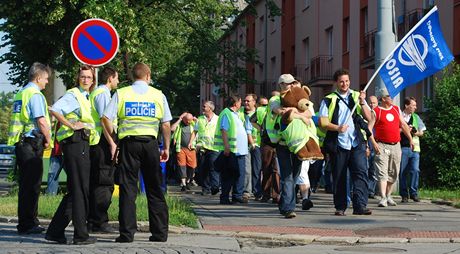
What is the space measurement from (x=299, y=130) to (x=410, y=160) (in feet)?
14.1

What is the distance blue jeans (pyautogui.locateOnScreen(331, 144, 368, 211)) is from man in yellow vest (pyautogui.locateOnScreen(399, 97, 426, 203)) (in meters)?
3.07

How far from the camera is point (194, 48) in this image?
34.1 metres

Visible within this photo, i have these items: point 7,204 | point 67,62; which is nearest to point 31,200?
point 7,204

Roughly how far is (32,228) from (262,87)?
39.6 m

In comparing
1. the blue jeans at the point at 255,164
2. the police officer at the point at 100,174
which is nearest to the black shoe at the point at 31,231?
the police officer at the point at 100,174

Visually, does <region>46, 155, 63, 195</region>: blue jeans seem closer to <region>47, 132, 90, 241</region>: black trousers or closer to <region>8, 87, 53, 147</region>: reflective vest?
<region>8, 87, 53, 147</region>: reflective vest

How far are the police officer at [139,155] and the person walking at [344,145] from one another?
11.2 ft

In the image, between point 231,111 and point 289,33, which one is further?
point 289,33

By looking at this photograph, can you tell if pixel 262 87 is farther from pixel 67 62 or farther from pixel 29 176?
pixel 29 176

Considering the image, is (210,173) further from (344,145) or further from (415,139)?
(344,145)

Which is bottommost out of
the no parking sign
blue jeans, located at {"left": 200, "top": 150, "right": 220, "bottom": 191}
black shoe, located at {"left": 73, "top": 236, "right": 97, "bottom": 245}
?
black shoe, located at {"left": 73, "top": 236, "right": 97, "bottom": 245}

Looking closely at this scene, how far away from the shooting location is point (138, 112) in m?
9.29

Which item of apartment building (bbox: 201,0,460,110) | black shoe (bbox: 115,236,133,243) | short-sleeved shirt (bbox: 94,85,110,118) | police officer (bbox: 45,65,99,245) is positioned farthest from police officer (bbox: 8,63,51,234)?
apartment building (bbox: 201,0,460,110)

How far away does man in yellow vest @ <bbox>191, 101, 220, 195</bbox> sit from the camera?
1792 cm
